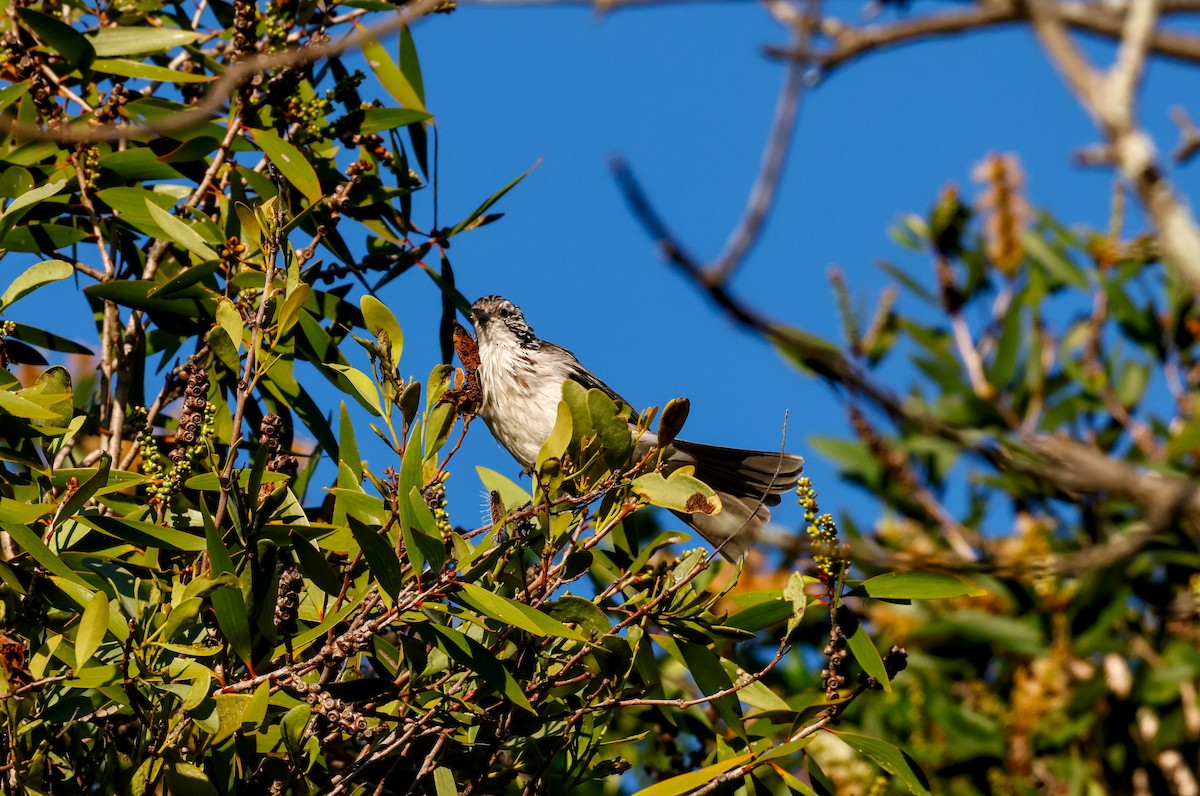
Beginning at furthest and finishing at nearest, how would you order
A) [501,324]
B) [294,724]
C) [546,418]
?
[501,324]
[546,418]
[294,724]

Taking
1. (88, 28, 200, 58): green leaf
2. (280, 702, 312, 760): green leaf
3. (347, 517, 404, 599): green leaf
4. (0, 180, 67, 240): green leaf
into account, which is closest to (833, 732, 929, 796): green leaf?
(347, 517, 404, 599): green leaf

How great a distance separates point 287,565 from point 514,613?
0.51 m

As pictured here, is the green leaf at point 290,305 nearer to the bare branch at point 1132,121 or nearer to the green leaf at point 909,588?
the green leaf at point 909,588

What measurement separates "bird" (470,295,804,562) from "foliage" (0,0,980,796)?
3.81 feet

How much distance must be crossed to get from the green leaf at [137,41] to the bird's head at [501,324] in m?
2.08

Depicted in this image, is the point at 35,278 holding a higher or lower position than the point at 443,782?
higher

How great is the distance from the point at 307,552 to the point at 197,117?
1.19 metres

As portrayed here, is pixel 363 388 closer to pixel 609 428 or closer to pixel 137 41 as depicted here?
pixel 609 428

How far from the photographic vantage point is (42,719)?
2.28m

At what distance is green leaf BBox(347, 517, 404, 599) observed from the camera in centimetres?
223

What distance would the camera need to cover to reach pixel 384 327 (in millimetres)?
2609

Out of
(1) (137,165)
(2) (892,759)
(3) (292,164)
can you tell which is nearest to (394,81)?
(3) (292,164)

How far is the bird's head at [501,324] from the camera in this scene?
545 cm

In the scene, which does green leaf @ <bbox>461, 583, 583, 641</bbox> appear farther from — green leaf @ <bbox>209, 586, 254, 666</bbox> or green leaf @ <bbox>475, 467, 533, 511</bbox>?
green leaf @ <bbox>475, 467, 533, 511</bbox>
